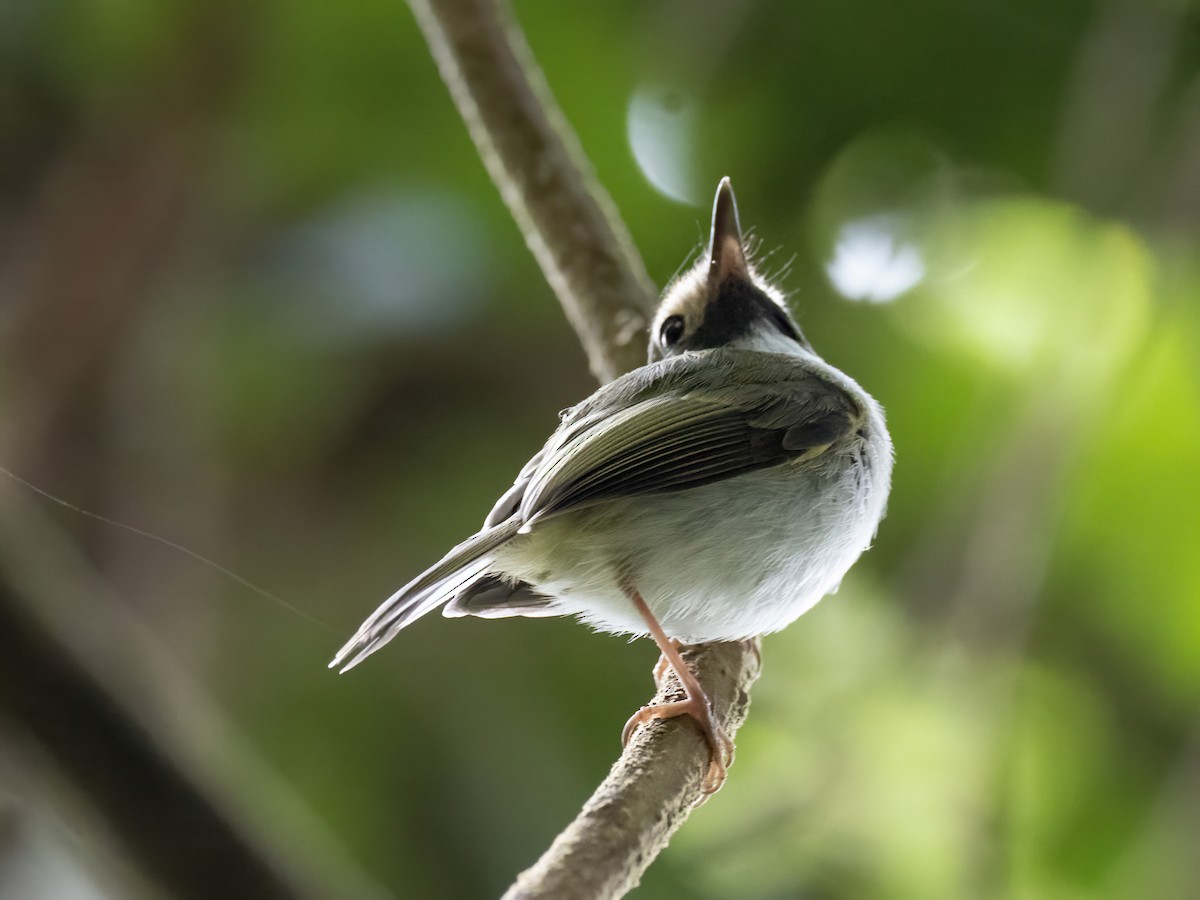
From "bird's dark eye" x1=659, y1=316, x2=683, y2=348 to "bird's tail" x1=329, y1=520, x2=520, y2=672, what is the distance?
923mm

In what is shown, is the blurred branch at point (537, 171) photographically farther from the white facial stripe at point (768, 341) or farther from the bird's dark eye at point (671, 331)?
the white facial stripe at point (768, 341)

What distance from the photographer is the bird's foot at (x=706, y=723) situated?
1.98 meters

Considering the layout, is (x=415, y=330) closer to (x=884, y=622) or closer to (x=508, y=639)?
(x=508, y=639)

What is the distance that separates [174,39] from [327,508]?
162 cm

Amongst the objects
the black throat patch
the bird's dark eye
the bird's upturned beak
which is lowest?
the black throat patch

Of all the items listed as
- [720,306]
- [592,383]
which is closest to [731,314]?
[720,306]

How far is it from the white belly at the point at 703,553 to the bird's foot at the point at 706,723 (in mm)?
190

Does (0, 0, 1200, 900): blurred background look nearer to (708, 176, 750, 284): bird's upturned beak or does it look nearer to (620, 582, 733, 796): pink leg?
(708, 176, 750, 284): bird's upturned beak

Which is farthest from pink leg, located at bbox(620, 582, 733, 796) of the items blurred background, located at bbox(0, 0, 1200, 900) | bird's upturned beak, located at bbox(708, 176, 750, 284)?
bird's upturned beak, located at bbox(708, 176, 750, 284)

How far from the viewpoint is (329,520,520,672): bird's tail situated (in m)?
1.91

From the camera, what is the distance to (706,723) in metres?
1.99

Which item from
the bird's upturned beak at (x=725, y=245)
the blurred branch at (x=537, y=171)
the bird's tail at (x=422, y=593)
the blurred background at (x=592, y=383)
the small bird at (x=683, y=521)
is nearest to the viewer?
the bird's tail at (x=422, y=593)

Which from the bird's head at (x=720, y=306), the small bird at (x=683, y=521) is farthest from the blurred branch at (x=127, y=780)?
the bird's head at (x=720, y=306)

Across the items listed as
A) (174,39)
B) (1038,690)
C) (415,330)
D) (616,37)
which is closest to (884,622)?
(1038,690)
